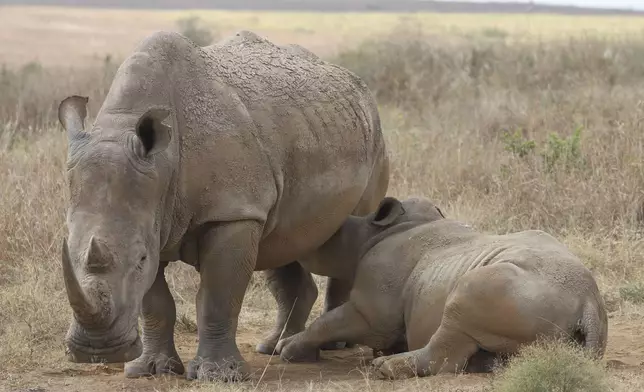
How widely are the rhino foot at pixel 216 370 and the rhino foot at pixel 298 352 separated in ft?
2.56

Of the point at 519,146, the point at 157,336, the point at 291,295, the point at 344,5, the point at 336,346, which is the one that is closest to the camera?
the point at 157,336

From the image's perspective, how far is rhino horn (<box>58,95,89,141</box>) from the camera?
7.57m

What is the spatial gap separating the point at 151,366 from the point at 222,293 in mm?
823

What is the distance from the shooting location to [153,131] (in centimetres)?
745

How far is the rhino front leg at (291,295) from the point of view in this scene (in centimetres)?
977

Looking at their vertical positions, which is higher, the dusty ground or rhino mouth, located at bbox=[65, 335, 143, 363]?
rhino mouth, located at bbox=[65, 335, 143, 363]

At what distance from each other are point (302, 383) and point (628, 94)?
13.2 meters

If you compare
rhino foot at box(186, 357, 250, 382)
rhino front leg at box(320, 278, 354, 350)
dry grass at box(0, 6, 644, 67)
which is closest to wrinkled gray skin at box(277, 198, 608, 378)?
rhino front leg at box(320, 278, 354, 350)

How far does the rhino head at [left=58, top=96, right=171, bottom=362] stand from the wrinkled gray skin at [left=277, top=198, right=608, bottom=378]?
1754 millimetres

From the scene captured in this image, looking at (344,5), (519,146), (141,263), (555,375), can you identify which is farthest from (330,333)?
(344,5)

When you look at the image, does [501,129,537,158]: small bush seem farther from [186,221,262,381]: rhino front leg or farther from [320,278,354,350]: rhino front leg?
[186,221,262,381]: rhino front leg

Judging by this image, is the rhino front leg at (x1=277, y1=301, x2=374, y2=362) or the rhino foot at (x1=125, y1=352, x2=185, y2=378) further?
the rhino front leg at (x1=277, y1=301, x2=374, y2=362)

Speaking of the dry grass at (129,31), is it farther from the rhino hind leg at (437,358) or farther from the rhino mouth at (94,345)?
the rhino mouth at (94,345)

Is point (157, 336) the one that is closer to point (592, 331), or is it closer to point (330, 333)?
point (330, 333)
